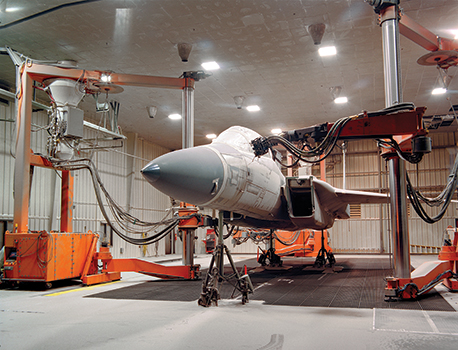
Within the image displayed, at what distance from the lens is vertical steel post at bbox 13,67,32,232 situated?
8797 millimetres

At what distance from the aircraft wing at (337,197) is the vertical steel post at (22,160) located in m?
6.92

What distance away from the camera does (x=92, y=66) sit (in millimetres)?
12289

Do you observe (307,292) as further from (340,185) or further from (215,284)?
(340,185)

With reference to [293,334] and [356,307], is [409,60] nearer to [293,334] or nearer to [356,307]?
[356,307]

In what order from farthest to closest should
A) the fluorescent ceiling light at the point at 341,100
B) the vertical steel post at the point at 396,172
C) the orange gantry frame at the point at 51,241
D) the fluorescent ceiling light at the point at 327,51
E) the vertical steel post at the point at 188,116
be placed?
1. the fluorescent ceiling light at the point at 341,100
2. the fluorescent ceiling light at the point at 327,51
3. the vertical steel post at the point at 188,116
4. the orange gantry frame at the point at 51,241
5. the vertical steel post at the point at 396,172

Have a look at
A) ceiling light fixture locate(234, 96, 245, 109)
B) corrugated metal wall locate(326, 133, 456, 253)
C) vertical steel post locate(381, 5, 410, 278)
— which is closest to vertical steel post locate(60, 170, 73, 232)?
ceiling light fixture locate(234, 96, 245, 109)

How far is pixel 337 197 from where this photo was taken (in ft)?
31.2

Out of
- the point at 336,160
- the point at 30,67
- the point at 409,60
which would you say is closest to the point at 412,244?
the point at 336,160

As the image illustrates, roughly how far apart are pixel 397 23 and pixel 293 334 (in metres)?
5.59

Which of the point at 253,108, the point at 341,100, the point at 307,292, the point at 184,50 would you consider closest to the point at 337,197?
the point at 307,292

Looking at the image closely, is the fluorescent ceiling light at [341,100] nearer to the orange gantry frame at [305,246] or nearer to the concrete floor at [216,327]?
the orange gantry frame at [305,246]

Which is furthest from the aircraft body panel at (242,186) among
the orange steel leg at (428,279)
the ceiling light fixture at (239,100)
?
the ceiling light fixture at (239,100)

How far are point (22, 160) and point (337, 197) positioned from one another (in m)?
7.85

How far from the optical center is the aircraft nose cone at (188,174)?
15.7ft
